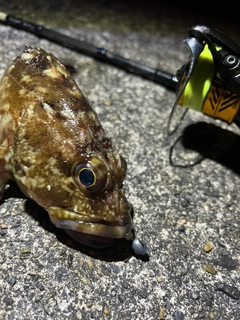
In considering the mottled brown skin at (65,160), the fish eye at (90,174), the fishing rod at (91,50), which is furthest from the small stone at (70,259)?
the fishing rod at (91,50)

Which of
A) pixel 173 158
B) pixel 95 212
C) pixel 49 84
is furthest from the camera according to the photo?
pixel 173 158

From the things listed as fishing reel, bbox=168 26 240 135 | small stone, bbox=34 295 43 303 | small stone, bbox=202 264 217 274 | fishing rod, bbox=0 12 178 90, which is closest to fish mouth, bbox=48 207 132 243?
small stone, bbox=34 295 43 303

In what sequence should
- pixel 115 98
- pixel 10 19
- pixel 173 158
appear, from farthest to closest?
pixel 10 19 < pixel 115 98 < pixel 173 158

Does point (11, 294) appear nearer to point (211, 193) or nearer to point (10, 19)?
point (211, 193)

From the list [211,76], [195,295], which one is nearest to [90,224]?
[195,295]

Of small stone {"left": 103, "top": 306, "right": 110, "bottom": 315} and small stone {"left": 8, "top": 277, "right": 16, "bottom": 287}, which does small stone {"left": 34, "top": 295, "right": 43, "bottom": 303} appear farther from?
small stone {"left": 103, "top": 306, "right": 110, "bottom": 315}

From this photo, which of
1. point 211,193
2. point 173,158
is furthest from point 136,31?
point 211,193

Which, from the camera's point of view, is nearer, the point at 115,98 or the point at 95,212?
the point at 95,212
